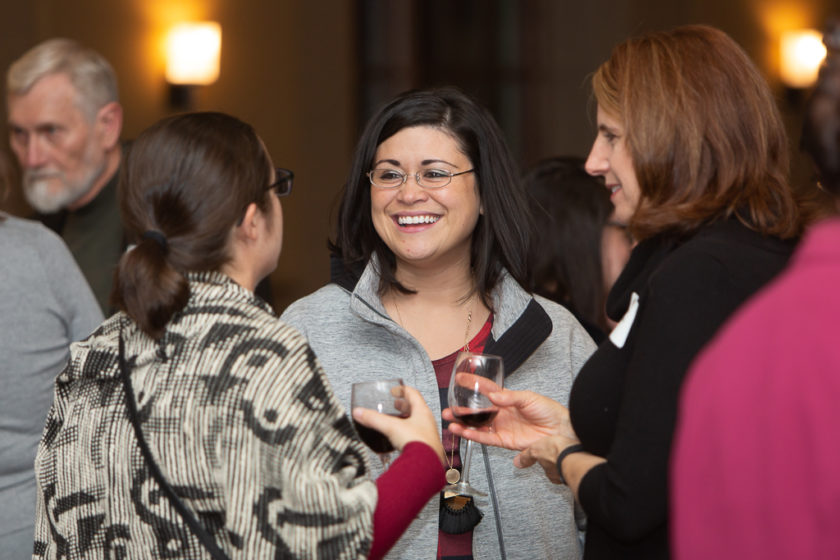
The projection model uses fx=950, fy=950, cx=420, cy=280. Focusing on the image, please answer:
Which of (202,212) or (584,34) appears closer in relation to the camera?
(202,212)

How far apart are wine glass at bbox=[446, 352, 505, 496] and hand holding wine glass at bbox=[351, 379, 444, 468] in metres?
0.16

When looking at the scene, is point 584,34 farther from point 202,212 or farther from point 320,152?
point 202,212

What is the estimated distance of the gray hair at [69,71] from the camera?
3771 millimetres

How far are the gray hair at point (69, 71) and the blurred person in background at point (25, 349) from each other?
1381mm

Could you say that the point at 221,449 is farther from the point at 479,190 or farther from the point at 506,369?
the point at 479,190

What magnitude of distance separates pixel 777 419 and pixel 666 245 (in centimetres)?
76

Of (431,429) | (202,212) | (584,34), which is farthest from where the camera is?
(584,34)

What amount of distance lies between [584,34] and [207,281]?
629 centimetres

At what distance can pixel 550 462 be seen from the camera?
1.93 meters

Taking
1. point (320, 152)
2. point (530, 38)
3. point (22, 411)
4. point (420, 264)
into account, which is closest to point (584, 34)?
point (530, 38)

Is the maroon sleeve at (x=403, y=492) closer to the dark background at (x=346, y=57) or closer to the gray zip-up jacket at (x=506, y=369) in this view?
the gray zip-up jacket at (x=506, y=369)

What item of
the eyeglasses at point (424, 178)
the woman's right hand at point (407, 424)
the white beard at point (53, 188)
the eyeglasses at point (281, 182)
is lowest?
the woman's right hand at point (407, 424)

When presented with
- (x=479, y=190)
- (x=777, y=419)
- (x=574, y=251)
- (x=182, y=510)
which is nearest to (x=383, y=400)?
(x=182, y=510)

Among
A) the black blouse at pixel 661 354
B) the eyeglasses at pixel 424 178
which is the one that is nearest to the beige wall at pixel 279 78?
the eyeglasses at pixel 424 178
